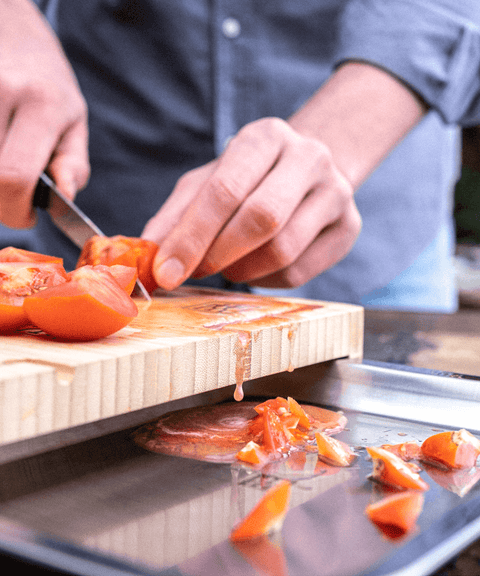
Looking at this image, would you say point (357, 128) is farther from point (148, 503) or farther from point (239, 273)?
point (148, 503)

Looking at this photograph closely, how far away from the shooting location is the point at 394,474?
2.25 ft

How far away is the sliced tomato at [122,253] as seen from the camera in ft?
3.69

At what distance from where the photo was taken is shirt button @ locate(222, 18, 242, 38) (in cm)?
184

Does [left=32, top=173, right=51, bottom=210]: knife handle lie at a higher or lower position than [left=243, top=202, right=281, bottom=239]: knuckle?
higher

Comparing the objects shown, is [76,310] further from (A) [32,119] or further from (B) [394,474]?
(A) [32,119]

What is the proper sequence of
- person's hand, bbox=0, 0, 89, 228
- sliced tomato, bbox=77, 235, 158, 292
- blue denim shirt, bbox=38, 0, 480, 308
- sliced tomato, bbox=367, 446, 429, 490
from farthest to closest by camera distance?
blue denim shirt, bbox=38, 0, 480, 308 < person's hand, bbox=0, 0, 89, 228 < sliced tomato, bbox=77, 235, 158, 292 < sliced tomato, bbox=367, 446, 429, 490

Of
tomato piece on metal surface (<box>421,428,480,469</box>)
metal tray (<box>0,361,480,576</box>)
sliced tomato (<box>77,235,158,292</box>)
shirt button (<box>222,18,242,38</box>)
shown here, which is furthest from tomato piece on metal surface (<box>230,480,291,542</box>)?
shirt button (<box>222,18,242,38</box>)

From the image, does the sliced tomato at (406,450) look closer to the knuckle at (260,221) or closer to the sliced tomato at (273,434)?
the sliced tomato at (273,434)

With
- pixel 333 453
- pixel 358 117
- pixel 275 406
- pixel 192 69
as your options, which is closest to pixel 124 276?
pixel 275 406

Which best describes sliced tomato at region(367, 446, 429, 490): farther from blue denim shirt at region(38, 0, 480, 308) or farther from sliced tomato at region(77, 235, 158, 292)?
blue denim shirt at region(38, 0, 480, 308)

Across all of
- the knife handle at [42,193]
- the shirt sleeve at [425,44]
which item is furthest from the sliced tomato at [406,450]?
the shirt sleeve at [425,44]

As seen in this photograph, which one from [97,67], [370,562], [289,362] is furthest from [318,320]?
[97,67]

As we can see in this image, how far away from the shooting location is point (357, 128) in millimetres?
1553

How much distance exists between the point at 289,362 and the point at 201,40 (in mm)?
1252
